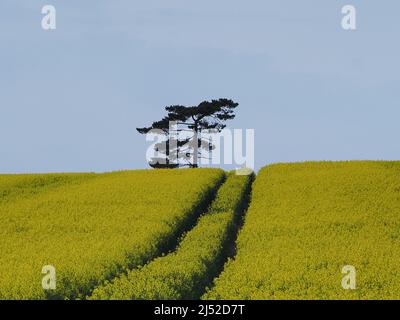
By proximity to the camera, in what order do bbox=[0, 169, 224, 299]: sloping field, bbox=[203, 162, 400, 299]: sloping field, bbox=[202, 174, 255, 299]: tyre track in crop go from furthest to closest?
bbox=[202, 174, 255, 299]: tyre track in crop < bbox=[0, 169, 224, 299]: sloping field < bbox=[203, 162, 400, 299]: sloping field

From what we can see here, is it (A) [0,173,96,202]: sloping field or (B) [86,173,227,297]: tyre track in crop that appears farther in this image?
(A) [0,173,96,202]: sloping field

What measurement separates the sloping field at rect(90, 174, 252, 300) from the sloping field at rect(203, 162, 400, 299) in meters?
0.79

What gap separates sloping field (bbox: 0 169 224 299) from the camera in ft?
63.5

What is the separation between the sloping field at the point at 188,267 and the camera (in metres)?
17.5

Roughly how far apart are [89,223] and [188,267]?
9.18 m

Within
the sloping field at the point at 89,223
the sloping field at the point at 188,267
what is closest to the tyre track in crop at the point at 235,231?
the sloping field at the point at 188,267

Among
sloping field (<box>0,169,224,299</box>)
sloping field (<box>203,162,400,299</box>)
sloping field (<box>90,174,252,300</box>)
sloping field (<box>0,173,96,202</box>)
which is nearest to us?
sloping field (<box>90,174,252,300</box>)

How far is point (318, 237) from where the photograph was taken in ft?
81.8

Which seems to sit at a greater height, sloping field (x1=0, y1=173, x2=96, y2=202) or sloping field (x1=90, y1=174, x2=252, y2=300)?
sloping field (x1=0, y1=173, x2=96, y2=202)

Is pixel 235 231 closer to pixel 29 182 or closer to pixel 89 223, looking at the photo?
pixel 89 223

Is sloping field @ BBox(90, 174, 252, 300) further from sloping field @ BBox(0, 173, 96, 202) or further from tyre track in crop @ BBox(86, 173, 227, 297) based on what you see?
sloping field @ BBox(0, 173, 96, 202)

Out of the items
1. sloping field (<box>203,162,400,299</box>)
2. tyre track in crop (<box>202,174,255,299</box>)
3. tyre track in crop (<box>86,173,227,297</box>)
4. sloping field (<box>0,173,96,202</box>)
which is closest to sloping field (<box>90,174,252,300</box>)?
tyre track in crop (<box>202,174,255,299</box>)

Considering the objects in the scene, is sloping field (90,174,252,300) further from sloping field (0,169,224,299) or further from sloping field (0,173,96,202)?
sloping field (0,173,96,202)

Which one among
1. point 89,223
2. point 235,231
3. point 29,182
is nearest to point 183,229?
point 235,231
